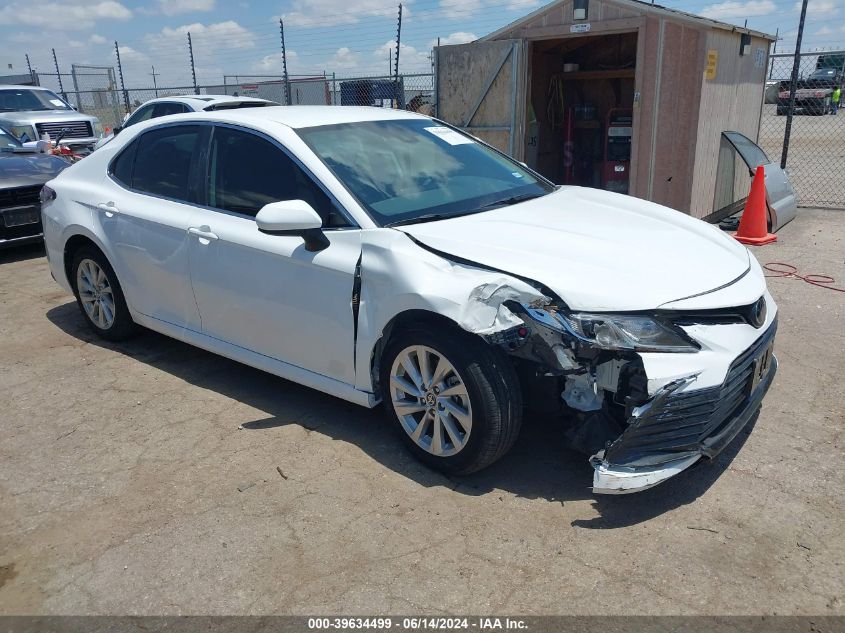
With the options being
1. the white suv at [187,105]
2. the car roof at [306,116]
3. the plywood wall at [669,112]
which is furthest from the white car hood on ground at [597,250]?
the white suv at [187,105]

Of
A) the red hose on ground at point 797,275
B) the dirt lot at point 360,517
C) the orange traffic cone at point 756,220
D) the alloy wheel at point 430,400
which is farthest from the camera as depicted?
the orange traffic cone at point 756,220

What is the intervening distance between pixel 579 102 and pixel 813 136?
1525 centimetres

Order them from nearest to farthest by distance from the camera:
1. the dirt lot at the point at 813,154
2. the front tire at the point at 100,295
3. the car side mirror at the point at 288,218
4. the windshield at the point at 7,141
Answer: the car side mirror at the point at 288,218 < the front tire at the point at 100,295 < the windshield at the point at 7,141 < the dirt lot at the point at 813,154

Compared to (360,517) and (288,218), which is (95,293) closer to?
(288,218)

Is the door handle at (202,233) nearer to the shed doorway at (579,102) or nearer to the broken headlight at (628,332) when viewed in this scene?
the broken headlight at (628,332)

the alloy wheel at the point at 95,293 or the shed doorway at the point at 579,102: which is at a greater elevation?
the shed doorway at the point at 579,102

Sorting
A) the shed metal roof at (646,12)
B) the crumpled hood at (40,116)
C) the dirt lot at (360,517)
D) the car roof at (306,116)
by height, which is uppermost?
the shed metal roof at (646,12)

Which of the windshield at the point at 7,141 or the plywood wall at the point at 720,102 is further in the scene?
the windshield at the point at 7,141

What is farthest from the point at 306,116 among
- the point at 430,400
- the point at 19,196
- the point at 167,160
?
the point at 19,196

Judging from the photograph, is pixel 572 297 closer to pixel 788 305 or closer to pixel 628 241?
pixel 628 241

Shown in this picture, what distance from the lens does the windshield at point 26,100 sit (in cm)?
1466

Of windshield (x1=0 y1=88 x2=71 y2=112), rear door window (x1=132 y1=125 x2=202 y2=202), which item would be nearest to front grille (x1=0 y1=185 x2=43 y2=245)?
rear door window (x1=132 y1=125 x2=202 y2=202)

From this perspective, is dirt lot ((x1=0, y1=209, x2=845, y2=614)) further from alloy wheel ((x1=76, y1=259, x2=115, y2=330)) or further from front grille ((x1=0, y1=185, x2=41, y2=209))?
front grille ((x1=0, y1=185, x2=41, y2=209))

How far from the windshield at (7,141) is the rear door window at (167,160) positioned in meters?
5.58
